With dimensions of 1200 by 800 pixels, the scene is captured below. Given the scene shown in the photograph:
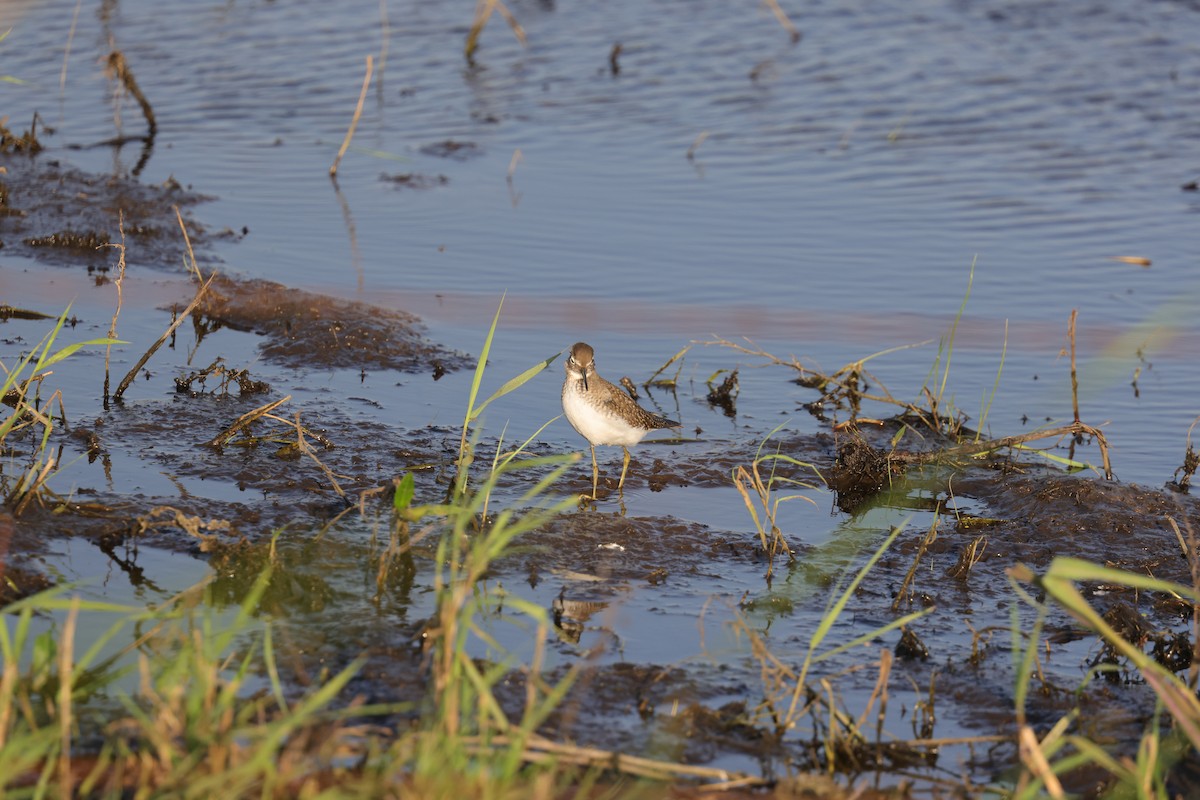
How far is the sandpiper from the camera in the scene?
682 cm

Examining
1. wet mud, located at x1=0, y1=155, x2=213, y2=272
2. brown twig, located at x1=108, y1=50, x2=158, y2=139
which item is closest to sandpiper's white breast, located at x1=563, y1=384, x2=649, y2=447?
wet mud, located at x1=0, y1=155, x2=213, y2=272

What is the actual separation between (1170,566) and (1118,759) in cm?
193

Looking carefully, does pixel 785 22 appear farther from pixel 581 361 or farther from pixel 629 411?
pixel 629 411

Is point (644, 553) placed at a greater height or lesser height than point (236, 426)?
lesser

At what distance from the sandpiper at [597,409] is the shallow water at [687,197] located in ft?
1.10

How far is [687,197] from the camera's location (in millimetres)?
11516

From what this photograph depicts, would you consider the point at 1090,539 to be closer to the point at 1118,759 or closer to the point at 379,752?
the point at 1118,759

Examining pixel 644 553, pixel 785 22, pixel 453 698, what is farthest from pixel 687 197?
pixel 453 698

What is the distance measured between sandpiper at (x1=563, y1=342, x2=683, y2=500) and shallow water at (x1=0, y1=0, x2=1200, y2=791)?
335mm

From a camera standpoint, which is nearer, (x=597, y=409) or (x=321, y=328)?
(x=597, y=409)

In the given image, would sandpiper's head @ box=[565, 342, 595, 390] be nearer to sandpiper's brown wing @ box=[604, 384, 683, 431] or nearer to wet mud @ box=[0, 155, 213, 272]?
sandpiper's brown wing @ box=[604, 384, 683, 431]

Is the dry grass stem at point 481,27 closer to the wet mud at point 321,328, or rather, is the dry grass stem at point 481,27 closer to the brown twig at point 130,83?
the brown twig at point 130,83

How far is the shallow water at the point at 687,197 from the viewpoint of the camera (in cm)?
826

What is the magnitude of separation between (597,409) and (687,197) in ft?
16.6
